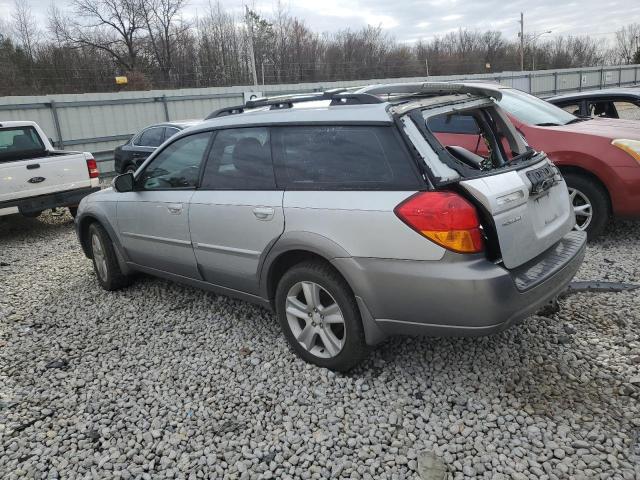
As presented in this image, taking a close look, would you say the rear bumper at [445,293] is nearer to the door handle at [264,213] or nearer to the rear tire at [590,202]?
the door handle at [264,213]

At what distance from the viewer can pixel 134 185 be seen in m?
4.40

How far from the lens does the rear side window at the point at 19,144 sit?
8.36m

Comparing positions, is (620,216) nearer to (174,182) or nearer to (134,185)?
(174,182)

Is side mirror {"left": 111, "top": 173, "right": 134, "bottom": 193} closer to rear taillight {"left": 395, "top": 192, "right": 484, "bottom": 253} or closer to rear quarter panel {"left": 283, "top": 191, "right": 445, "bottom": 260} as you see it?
rear quarter panel {"left": 283, "top": 191, "right": 445, "bottom": 260}

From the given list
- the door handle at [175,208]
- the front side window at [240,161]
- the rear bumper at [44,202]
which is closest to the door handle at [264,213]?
the front side window at [240,161]

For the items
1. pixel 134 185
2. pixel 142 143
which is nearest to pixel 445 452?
pixel 134 185

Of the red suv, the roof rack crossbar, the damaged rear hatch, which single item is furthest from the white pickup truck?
the damaged rear hatch

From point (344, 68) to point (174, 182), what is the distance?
31000mm

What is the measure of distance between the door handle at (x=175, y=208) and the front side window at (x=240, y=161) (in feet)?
0.94

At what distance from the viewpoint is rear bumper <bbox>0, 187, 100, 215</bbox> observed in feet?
24.0

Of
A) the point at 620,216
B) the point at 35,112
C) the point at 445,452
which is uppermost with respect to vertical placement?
the point at 35,112

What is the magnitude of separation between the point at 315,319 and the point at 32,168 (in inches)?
Result: 244

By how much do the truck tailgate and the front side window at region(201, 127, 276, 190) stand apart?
5006mm

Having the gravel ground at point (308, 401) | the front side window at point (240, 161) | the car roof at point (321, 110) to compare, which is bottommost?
the gravel ground at point (308, 401)
